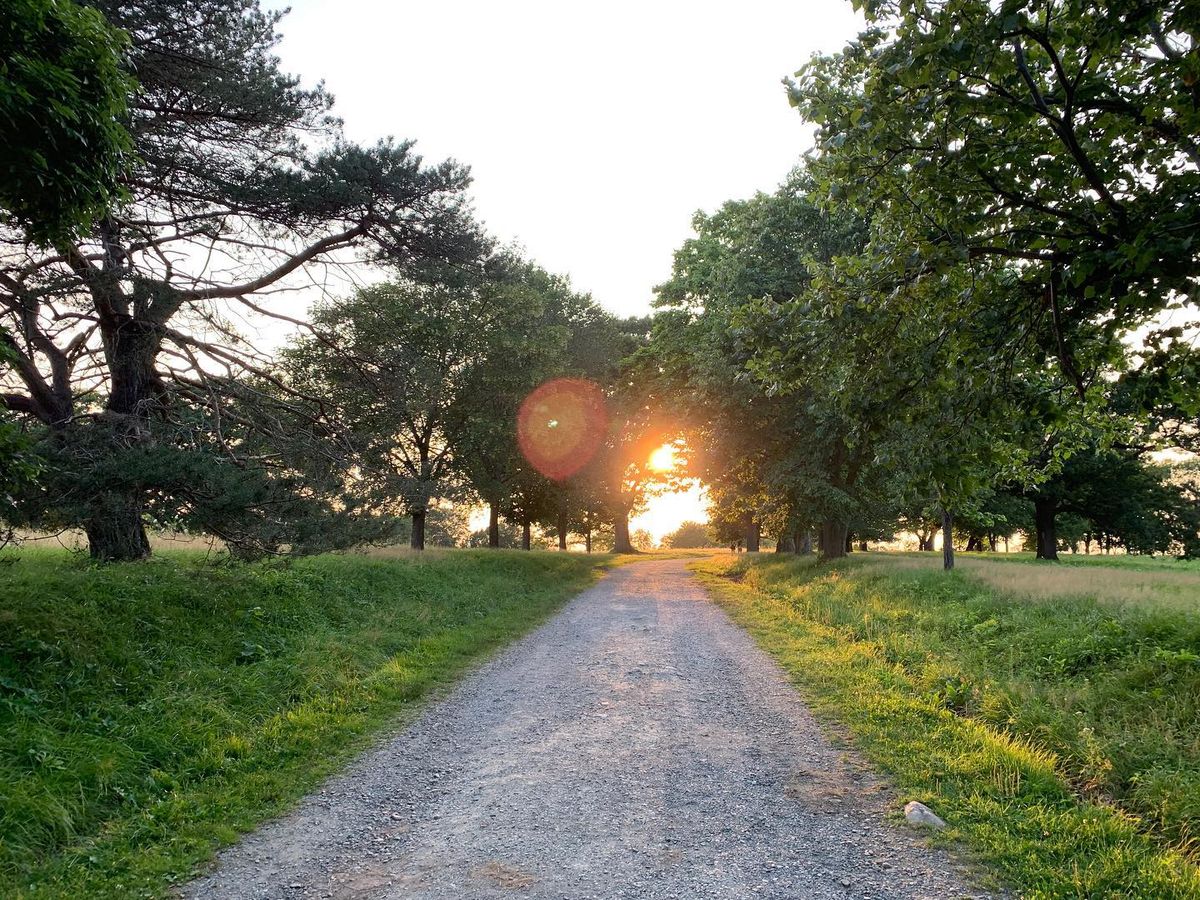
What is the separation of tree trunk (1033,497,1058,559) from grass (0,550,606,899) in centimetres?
3172

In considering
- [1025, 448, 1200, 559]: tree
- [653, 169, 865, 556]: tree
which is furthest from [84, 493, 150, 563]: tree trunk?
[1025, 448, 1200, 559]: tree

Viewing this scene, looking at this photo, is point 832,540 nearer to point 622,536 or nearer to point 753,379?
point 753,379

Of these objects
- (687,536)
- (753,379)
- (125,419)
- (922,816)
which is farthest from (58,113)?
(687,536)

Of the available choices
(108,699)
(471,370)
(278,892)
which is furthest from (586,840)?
(471,370)

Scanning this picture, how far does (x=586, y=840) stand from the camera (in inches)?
171

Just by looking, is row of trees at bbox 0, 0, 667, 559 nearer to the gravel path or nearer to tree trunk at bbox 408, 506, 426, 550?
the gravel path

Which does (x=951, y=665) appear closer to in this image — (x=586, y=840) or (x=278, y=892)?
(x=586, y=840)

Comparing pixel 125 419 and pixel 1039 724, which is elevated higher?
pixel 125 419

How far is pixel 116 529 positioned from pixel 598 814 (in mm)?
8203

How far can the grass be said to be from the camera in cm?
426

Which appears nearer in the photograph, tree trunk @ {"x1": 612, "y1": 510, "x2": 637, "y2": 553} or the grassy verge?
Result: the grassy verge

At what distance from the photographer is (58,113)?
4.30m

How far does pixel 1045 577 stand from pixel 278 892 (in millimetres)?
16091

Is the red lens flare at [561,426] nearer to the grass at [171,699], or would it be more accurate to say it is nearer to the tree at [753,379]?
the tree at [753,379]
